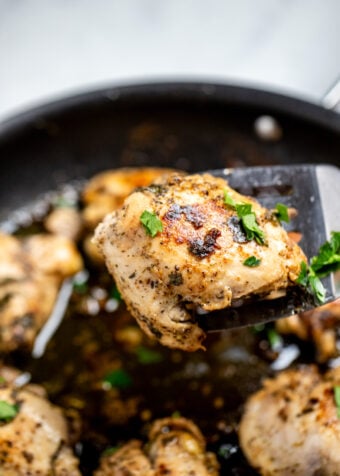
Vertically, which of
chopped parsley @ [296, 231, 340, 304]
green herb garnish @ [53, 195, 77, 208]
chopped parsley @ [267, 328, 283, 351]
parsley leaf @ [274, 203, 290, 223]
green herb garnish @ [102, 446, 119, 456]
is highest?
green herb garnish @ [53, 195, 77, 208]

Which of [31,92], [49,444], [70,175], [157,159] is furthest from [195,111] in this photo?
[49,444]

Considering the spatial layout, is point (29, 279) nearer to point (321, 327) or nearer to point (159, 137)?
point (159, 137)

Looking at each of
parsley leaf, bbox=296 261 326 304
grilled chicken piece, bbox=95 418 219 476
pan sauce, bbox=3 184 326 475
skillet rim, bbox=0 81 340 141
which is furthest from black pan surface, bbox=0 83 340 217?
grilled chicken piece, bbox=95 418 219 476

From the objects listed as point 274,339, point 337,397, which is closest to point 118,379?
point 274,339

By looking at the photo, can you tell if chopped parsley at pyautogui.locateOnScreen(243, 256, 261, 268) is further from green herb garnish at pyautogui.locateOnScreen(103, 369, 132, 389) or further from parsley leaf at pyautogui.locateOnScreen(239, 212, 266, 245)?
green herb garnish at pyautogui.locateOnScreen(103, 369, 132, 389)

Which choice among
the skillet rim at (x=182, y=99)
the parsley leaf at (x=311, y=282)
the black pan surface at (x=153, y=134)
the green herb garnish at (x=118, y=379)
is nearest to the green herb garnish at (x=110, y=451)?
the green herb garnish at (x=118, y=379)

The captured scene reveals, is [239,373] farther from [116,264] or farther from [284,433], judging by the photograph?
[116,264]
